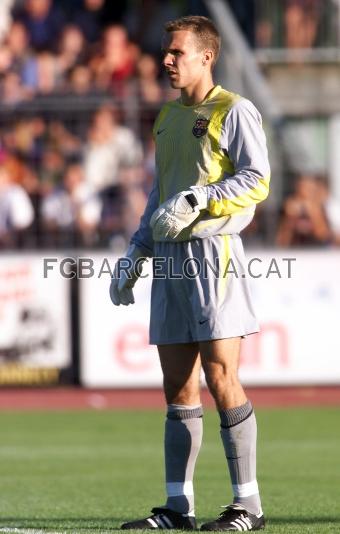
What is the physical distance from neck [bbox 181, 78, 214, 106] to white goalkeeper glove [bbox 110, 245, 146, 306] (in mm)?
817

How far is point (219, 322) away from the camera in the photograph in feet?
20.3

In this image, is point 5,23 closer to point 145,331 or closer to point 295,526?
point 145,331

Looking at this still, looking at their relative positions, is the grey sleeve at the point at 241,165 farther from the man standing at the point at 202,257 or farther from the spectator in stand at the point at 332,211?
the spectator in stand at the point at 332,211

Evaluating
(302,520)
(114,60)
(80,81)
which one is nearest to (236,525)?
(302,520)

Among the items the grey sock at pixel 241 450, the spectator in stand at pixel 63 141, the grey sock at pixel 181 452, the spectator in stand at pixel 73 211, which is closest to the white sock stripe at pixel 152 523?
the grey sock at pixel 181 452

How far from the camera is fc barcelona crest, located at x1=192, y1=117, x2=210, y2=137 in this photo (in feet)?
20.5

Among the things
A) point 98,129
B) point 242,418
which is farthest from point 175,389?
point 98,129

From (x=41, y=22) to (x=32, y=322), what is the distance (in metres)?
5.47

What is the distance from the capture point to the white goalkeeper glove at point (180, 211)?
20.0 feet

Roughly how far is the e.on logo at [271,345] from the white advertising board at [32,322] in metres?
2.01

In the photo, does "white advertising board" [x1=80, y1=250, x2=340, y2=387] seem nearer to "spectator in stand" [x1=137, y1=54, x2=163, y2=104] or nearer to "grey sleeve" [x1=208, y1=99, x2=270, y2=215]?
"spectator in stand" [x1=137, y1=54, x2=163, y2=104]

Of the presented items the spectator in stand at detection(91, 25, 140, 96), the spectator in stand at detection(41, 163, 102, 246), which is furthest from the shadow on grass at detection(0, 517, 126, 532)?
the spectator in stand at detection(91, 25, 140, 96)

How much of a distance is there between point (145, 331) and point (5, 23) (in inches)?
230

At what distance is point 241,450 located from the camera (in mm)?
6246
